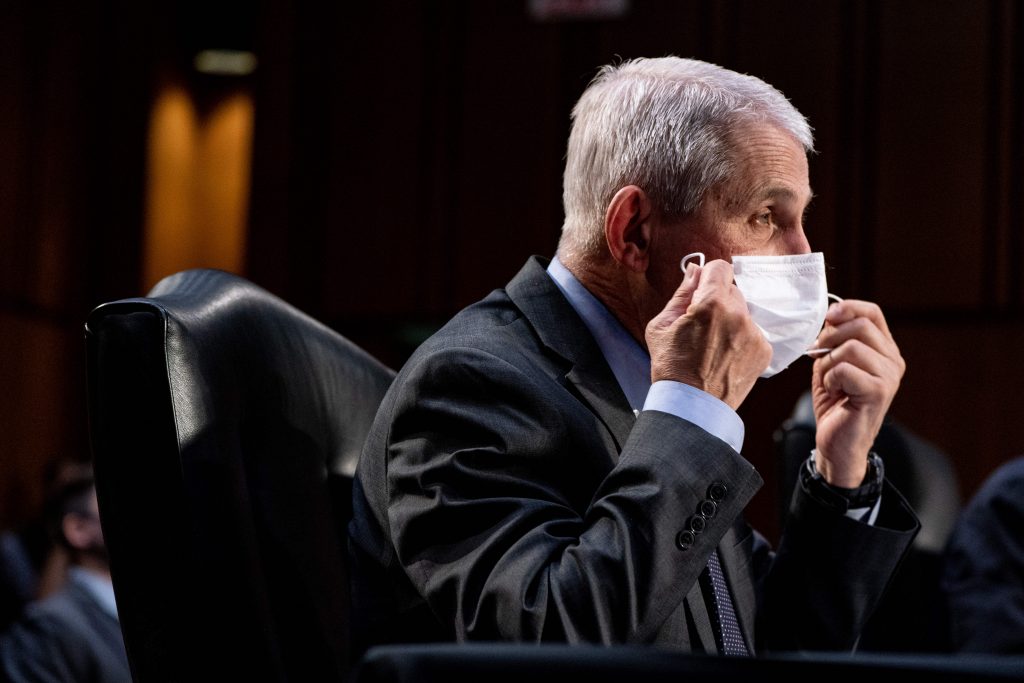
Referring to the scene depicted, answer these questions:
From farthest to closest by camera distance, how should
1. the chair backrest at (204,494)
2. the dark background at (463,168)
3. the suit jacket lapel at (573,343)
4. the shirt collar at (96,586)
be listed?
the dark background at (463,168)
the shirt collar at (96,586)
the suit jacket lapel at (573,343)
the chair backrest at (204,494)

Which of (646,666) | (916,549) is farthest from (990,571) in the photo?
(646,666)

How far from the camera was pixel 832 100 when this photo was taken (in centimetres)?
465

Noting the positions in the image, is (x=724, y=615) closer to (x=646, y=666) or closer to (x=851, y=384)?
(x=851, y=384)

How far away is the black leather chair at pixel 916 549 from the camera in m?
2.31

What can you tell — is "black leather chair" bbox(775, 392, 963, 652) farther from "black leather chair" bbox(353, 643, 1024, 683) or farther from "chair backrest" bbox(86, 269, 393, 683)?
"black leather chair" bbox(353, 643, 1024, 683)

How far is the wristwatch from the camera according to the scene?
1.48 m

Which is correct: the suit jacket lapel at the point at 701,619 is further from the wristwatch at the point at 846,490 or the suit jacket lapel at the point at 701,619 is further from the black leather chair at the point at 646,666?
the black leather chair at the point at 646,666

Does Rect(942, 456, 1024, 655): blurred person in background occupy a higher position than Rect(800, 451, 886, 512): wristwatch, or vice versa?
Rect(800, 451, 886, 512): wristwatch

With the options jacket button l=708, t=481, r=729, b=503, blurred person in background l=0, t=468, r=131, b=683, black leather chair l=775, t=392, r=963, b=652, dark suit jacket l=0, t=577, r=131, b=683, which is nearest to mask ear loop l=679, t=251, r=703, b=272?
jacket button l=708, t=481, r=729, b=503

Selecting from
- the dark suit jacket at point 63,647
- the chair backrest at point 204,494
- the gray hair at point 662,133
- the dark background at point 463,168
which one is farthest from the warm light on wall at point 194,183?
the chair backrest at point 204,494

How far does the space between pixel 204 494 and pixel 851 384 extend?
78 cm

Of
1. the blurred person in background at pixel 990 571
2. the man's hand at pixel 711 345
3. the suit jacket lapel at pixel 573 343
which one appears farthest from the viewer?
the blurred person in background at pixel 990 571

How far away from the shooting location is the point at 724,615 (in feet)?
4.32

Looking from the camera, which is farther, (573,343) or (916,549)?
(916,549)
